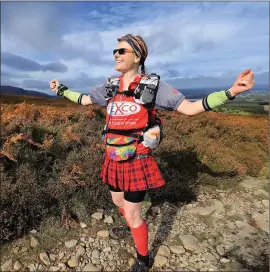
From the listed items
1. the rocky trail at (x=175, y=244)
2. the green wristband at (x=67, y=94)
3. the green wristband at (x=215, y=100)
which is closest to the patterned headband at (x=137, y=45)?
the green wristband at (x=215, y=100)

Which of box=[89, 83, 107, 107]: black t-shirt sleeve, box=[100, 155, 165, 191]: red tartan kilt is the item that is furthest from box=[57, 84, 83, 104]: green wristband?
box=[100, 155, 165, 191]: red tartan kilt

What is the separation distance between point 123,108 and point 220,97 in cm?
94

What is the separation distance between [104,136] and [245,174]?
4.72 meters

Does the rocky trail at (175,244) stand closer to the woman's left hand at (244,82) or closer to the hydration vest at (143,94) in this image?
the hydration vest at (143,94)

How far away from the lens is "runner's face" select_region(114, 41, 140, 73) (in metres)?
3.22

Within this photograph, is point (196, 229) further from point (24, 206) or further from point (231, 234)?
point (24, 206)

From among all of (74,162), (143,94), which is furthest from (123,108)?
(74,162)

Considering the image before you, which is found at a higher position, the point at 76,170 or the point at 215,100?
the point at 215,100

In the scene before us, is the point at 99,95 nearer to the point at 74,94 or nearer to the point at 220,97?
the point at 74,94

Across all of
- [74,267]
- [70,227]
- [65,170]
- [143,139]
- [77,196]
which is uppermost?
[143,139]

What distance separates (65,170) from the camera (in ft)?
16.3

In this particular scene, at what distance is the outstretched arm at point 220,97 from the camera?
8.82 ft

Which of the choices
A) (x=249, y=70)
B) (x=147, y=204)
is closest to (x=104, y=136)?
(x=249, y=70)

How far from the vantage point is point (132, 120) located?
3.18 meters
